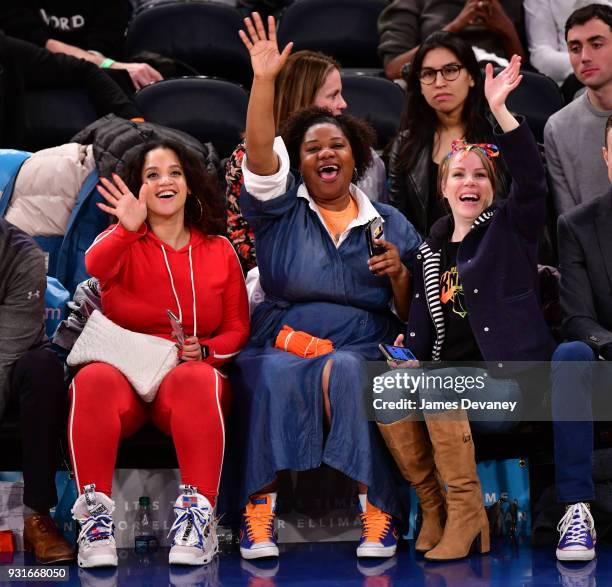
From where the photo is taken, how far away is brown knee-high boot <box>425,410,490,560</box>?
3.44 metres

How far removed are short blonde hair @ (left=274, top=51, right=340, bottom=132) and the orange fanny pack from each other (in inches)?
40.7

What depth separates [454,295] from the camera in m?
3.71

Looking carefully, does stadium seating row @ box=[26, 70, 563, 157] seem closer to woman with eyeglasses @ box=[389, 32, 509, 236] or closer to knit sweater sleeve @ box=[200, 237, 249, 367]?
woman with eyeglasses @ box=[389, 32, 509, 236]

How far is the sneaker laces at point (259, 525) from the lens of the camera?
11.4 feet

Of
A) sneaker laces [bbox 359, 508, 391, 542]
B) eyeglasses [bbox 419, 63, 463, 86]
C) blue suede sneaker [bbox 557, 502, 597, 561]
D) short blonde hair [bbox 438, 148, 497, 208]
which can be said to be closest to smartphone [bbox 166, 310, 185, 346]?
sneaker laces [bbox 359, 508, 391, 542]

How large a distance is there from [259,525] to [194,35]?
2.89 metres

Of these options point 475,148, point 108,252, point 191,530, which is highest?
point 475,148

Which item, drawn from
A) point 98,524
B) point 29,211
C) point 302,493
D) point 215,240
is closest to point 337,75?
point 215,240

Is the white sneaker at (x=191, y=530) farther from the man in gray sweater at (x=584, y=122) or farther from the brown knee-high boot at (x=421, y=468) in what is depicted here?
the man in gray sweater at (x=584, y=122)

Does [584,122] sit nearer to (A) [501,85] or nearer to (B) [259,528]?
(A) [501,85]

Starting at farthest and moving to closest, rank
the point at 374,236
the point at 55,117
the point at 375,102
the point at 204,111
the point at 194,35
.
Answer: the point at 194,35
the point at 55,117
the point at 375,102
the point at 204,111
the point at 374,236

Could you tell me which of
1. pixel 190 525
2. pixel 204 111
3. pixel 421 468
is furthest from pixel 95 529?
pixel 204 111

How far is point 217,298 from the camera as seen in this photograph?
149 inches

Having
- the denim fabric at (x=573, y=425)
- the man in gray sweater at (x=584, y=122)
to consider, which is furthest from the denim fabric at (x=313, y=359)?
the man in gray sweater at (x=584, y=122)
